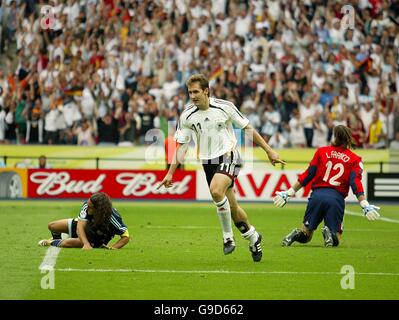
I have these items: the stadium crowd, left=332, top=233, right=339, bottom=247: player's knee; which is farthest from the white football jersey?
the stadium crowd

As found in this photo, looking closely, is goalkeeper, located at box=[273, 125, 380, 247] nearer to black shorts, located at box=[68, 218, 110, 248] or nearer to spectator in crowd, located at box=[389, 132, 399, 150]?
black shorts, located at box=[68, 218, 110, 248]

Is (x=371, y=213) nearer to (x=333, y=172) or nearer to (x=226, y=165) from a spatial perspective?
(x=333, y=172)

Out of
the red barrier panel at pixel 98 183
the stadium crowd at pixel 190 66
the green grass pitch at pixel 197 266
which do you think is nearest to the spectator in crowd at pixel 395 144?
the stadium crowd at pixel 190 66

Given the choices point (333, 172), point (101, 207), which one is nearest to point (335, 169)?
point (333, 172)

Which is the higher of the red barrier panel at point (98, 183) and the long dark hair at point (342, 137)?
the long dark hair at point (342, 137)

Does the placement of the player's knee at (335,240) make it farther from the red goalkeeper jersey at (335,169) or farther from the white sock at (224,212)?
the white sock at (224,212)

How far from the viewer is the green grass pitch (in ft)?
33.7

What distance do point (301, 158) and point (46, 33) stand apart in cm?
892

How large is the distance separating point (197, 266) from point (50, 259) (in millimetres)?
2012

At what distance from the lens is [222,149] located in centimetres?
1298

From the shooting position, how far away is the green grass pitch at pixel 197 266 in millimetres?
10273

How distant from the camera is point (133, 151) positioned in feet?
94.9

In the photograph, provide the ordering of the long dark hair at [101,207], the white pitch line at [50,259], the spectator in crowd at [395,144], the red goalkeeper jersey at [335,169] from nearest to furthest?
the white pitch line at [50,259]
the long dark hair at [101,207]
the red goalkeeper jersey at [335,169]
the spectator in crowd at [395,144]

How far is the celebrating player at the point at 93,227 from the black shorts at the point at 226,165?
1.49 m
